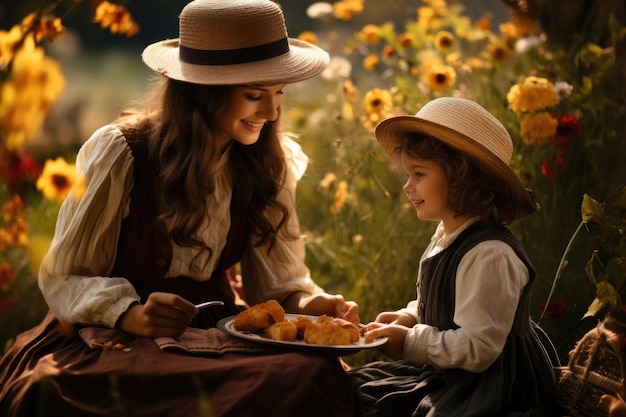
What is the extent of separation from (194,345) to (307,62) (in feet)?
3.04

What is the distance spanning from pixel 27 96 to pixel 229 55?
1.09m

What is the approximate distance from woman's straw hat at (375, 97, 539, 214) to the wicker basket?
383mm

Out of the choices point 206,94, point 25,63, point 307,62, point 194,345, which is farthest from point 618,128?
point 25,63

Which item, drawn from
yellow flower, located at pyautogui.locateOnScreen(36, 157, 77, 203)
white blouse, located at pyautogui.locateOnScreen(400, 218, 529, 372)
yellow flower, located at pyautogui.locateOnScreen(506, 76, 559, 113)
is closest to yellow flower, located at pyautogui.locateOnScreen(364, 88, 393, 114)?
yellow flower, located at pyautogui.locateOnScreen(506, 76, 559, 113)

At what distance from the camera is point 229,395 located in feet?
6.95

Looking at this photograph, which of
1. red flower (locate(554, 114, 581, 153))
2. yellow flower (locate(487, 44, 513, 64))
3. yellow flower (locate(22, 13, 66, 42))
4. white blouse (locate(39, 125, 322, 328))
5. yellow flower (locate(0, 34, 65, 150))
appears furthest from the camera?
yellow flower (locate(487, 44, 513, 64))

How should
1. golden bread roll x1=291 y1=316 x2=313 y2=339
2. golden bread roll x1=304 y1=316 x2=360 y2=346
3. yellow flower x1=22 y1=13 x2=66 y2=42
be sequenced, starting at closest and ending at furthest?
yellow flower x1=22 y1=13 x2=66 y2=42, golden bread roll x1=304 y1=316 x2=360 y2=346, golden bread roll x1=291 y1=316 x2=313 y2=339

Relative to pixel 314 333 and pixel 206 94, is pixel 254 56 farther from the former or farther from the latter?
pixel 314 333

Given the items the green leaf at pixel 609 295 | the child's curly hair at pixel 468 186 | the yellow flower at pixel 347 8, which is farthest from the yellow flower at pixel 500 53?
the green leaf at pixel 609 295

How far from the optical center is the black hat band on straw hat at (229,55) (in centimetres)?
258

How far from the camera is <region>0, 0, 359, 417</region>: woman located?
2.16 metres

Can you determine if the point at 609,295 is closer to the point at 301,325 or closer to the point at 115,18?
the point at 301,325

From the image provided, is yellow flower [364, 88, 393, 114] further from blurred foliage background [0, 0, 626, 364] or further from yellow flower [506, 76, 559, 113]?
yellow flower [506, 76, 559, 113]

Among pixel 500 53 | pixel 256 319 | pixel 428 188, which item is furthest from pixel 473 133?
pixel 500 53
